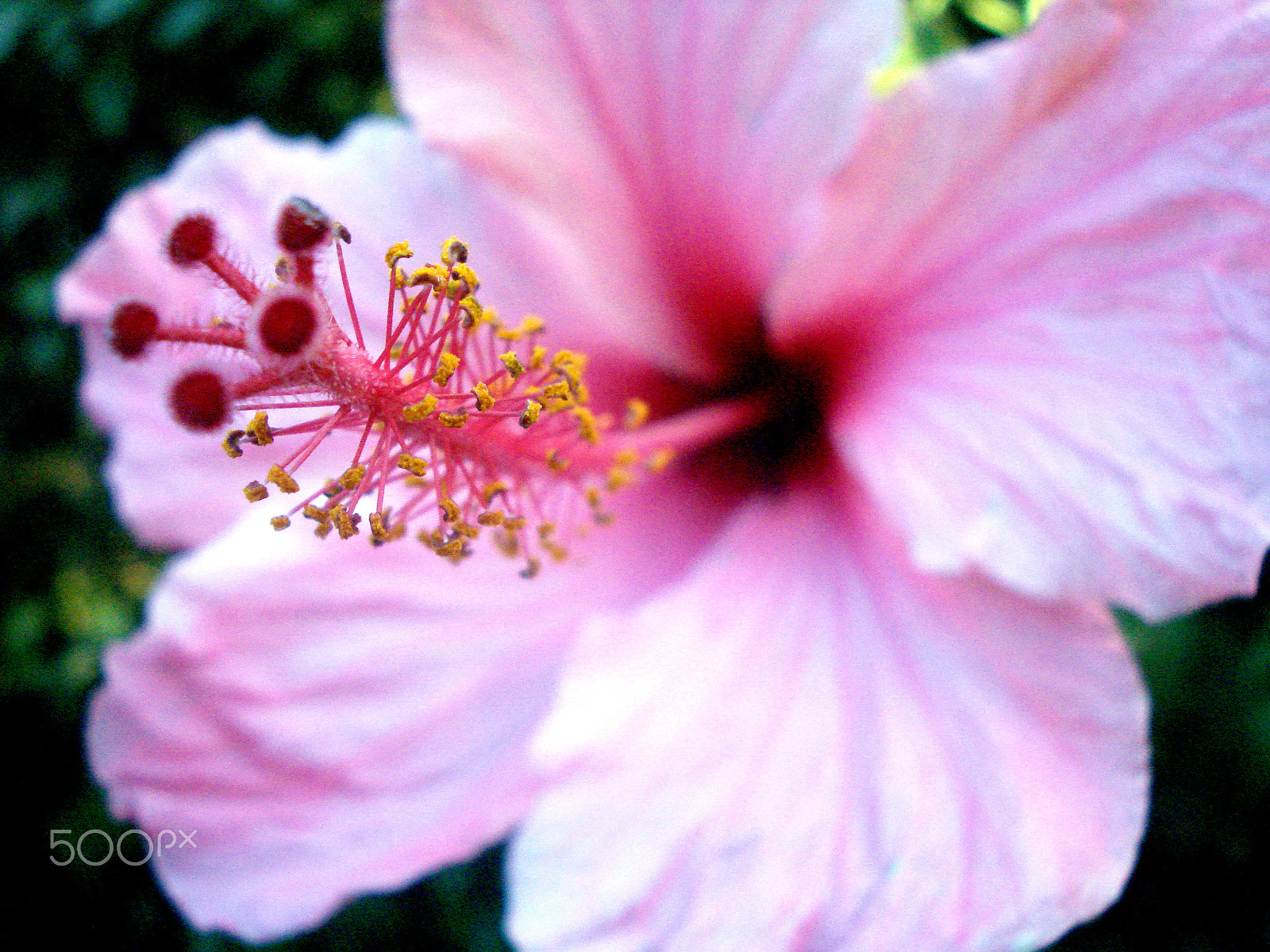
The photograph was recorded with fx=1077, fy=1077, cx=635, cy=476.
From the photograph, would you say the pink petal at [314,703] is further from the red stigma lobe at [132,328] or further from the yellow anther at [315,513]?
the red stigma lobe at [132,328]

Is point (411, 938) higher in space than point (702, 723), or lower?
lower

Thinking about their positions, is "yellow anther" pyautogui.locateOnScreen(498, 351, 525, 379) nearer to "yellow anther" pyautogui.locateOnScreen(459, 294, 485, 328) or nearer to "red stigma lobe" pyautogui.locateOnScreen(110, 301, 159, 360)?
"yellow anther" pyautogui.locateOnScreen(459, 294, 485, 328)

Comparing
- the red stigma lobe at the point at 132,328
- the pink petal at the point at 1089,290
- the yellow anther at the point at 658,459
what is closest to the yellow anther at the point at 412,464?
the red stigma lobe at the point at 132,328

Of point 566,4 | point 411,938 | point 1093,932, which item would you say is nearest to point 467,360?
point 566,4

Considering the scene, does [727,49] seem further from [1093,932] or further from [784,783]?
[1093,932]

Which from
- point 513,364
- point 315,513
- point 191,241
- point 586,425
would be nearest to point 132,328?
point 191,241

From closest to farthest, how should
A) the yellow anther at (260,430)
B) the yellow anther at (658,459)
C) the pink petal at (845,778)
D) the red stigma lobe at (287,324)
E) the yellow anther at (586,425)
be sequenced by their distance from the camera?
the red stigma lobe at (287,324)
the yellow anther at (260,430)
the pink petal at (845,778)
the yellow anther at (586,425)
the yellow anther at (658,459)
